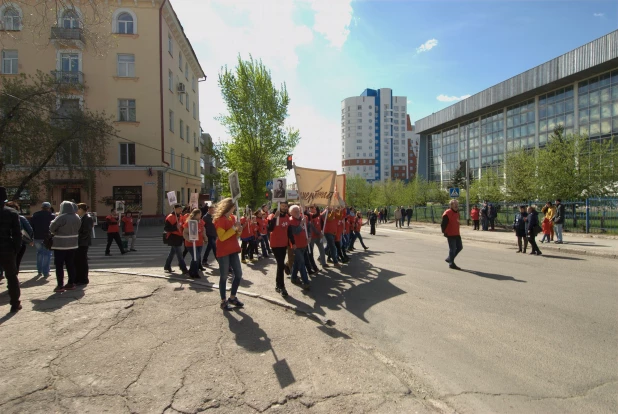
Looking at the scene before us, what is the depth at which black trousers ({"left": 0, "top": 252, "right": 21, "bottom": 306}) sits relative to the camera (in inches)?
215

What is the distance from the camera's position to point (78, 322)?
493 cm

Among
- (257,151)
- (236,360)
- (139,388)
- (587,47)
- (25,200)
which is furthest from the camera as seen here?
(587,47)

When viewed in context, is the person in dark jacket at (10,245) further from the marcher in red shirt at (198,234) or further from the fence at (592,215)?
the fence at (592,215)

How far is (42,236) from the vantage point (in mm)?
8727

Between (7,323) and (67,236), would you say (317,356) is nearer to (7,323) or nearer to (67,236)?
(7,323)

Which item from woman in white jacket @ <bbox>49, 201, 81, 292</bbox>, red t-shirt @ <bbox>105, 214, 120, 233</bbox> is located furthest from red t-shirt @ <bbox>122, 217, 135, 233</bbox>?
woman in white jacket @ <bbox>49, 201, 81, 292</bbox>

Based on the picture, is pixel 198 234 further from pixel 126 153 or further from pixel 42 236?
pixel 126 153

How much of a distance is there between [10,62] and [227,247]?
1216 inches

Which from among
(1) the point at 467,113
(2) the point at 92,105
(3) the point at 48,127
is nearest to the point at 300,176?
(3) the point at 48,127

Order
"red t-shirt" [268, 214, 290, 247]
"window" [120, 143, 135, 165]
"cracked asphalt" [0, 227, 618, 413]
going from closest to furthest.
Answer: "cracked asphalt" [0, 227, 618, 413] → "red t-shirt" [268, 214, 290, 247] → "window" [120, 143, 135, 165]

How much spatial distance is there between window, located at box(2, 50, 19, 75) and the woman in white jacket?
89.6 feet

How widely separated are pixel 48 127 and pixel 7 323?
1634cm

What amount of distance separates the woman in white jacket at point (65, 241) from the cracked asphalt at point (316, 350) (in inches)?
18.0

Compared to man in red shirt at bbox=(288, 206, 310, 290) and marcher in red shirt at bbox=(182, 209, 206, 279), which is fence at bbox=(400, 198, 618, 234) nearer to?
man in red shirt at bbox=(288, 206, 310, 290)
